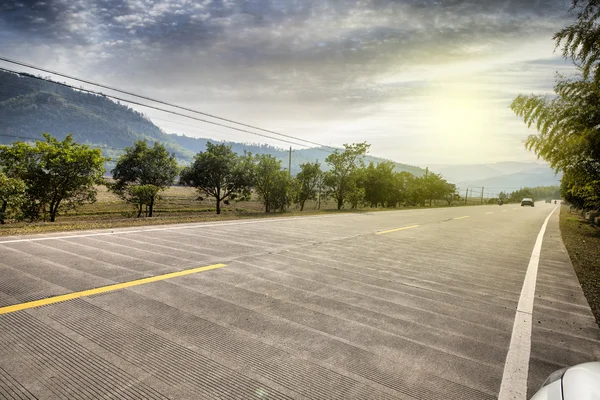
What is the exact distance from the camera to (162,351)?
249 centimetres

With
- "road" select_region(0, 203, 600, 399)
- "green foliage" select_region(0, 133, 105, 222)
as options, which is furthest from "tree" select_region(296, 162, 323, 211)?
"road" select_region(0, 203, 600, 399)

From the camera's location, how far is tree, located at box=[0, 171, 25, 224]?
1250cm

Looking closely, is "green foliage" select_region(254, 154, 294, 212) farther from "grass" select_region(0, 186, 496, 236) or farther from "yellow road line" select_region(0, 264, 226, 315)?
"yellow road line" select_region(0, 264, 226, 315)

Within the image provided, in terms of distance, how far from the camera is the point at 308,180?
29375 mm

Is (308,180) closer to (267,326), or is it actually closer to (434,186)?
(267,326)

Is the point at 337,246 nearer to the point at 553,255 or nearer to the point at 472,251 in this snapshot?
the point at 472,251

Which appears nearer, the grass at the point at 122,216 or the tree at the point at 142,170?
the grass at the point at 122,216

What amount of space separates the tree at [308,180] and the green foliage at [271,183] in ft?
12.4

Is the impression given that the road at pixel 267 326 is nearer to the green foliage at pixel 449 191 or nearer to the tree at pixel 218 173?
the tree at pixel 218 173

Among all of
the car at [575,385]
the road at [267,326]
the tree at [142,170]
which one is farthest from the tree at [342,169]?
the car at [575,385]

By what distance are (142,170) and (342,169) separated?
680 inches

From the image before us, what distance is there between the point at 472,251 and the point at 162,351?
7.86m

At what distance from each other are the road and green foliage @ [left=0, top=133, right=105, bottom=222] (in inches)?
402

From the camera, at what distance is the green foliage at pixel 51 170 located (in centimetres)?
1377
